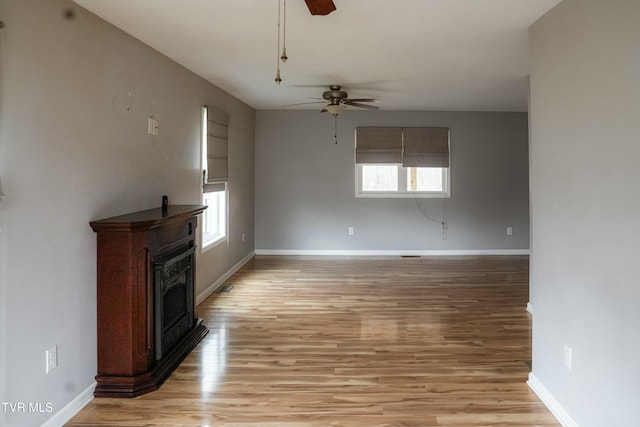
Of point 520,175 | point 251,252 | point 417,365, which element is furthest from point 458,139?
point 417,365

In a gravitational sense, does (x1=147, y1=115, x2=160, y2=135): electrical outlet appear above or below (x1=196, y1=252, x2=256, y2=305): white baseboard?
above

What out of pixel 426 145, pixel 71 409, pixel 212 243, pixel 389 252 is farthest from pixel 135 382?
pixel 426 145

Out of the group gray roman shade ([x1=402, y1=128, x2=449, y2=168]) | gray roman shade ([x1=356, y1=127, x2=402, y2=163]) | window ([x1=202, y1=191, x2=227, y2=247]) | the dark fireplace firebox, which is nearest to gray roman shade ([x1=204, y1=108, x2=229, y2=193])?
window ([x1=202, y1=191, x2=227, y2=247])

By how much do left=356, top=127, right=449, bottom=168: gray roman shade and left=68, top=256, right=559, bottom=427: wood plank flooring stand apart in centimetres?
232

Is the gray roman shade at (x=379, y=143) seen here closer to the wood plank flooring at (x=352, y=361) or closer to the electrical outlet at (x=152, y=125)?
the wood plank flooring at (x=352, y=361)

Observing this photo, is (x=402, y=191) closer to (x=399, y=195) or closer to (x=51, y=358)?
(x=399, y=195)

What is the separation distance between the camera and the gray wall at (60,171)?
186 centimetres

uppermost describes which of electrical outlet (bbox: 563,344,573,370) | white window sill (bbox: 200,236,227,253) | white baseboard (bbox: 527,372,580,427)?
white window sill (bbox: 200,236,227,253)

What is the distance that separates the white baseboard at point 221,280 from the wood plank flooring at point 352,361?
10 centimetres

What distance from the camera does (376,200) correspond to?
22.1 ft

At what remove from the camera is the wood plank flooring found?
2252 mm

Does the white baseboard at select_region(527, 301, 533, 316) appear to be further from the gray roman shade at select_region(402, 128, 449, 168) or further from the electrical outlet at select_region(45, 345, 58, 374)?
the electrical outlet at select_region(45, 345, 58, 374)

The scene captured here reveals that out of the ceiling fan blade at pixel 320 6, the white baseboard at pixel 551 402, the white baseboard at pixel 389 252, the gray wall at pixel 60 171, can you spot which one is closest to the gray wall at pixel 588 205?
the white baseboard at pixel 551 402

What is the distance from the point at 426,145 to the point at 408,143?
0.30m
